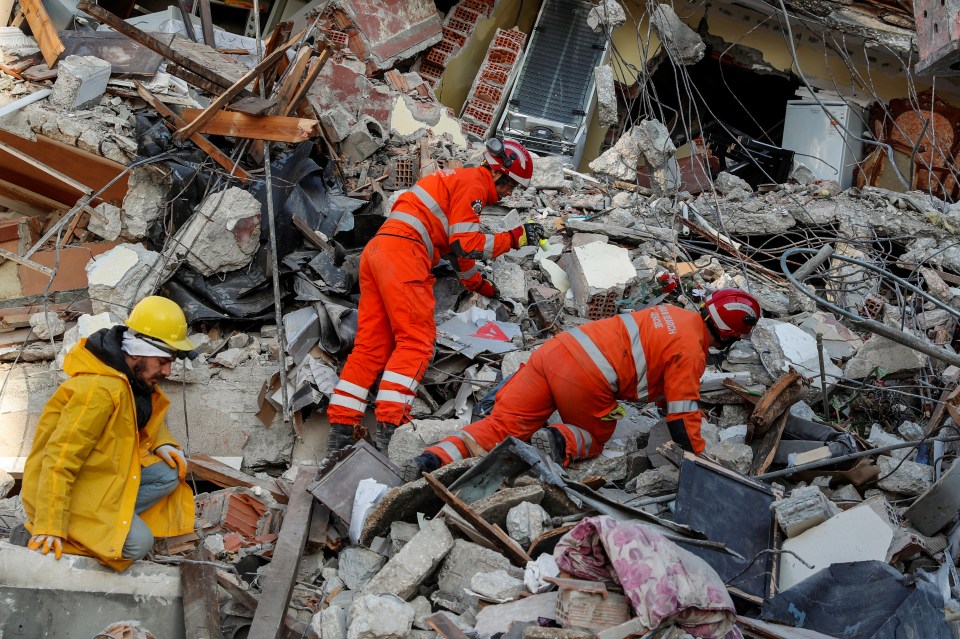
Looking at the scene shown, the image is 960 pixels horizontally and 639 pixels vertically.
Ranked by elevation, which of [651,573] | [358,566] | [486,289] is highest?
[651,573]

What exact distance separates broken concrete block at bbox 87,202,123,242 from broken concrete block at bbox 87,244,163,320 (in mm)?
197

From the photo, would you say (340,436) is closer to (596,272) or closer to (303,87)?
(596,272)

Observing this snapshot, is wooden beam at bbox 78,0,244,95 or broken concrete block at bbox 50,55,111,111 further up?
wooden beam at bbox 78,0,244,95

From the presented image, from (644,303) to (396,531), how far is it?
10.9 feet

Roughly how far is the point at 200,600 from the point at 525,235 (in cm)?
335

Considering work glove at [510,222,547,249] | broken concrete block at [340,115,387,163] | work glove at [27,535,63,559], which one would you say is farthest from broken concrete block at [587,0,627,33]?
work glove at [27,535,63,559]

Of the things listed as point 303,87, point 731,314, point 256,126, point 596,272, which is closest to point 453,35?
point 303,87

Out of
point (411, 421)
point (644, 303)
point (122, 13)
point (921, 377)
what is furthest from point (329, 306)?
point (122, 13)

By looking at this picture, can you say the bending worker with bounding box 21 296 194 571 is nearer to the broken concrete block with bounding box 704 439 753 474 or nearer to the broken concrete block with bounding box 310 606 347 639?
the broken concrete block with bounding box 310 606 347 639

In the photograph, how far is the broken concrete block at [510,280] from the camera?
266 inches

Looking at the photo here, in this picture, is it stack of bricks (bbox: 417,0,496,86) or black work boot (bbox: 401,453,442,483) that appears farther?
stack of bricks (bbox: 417,0,496,86)

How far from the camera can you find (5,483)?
5.32 meters

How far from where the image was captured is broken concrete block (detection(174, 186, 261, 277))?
6.12 metres

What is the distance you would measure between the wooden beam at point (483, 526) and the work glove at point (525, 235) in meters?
2.33
